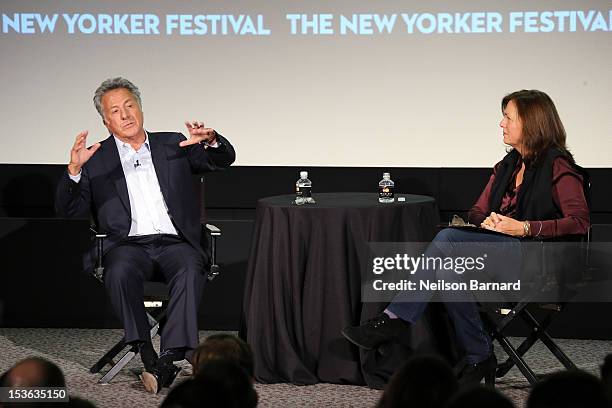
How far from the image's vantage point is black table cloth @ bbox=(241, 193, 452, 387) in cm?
434

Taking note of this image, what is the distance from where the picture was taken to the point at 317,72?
5.79m

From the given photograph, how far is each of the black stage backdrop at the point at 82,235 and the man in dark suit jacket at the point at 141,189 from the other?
3.34 ft

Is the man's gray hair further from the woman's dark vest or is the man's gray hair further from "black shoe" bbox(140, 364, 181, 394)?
the woman's dark vest

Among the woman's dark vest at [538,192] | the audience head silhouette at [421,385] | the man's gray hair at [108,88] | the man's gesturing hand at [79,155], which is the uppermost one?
the man's gray hair at [108,88]

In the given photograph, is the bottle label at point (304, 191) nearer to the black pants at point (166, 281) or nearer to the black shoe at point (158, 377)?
the black pants at point (166, 281)

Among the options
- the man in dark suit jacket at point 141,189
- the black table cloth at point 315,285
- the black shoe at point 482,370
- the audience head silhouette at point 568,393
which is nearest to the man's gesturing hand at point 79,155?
the man in dark suit jacket at point 141,189

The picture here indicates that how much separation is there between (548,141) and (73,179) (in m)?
2.04

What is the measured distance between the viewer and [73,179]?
15.2ft

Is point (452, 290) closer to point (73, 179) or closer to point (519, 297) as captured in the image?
point (519, 297)

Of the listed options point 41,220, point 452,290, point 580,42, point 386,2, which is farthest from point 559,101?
A: point 41,220

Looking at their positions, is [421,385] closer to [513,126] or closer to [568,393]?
[568,393]

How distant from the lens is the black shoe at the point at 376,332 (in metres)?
4.16

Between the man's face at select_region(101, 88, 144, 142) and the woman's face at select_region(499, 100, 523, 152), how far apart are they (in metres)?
1.61

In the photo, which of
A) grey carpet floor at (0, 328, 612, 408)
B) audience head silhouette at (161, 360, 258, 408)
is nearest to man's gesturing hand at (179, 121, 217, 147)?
grey carpet floor at (0, 328, 612, 408)
